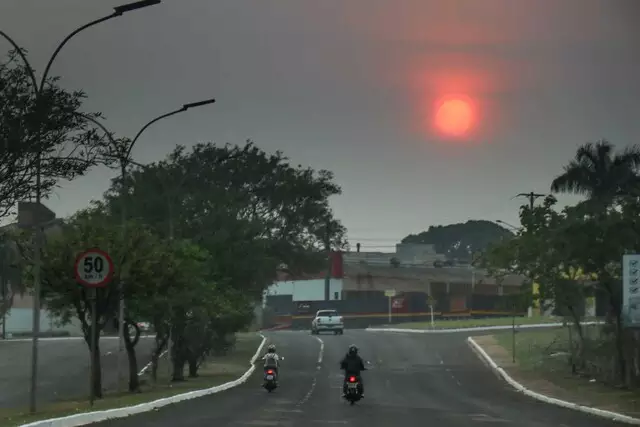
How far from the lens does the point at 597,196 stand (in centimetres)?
5428

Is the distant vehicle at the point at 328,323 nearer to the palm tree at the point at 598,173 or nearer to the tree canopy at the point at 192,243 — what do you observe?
the tree canopy at the point at 192,243

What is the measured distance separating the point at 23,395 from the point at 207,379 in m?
8.69

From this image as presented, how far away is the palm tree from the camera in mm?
54188

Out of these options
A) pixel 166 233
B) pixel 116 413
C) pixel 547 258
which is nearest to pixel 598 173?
pixel 547 258

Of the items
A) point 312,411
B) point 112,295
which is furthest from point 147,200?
point 312,411

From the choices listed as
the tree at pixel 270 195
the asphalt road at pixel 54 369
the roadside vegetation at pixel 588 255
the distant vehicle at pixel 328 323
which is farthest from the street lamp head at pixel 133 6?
the distant vehicle at pixel 328 323

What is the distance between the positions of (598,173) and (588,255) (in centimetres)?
1299

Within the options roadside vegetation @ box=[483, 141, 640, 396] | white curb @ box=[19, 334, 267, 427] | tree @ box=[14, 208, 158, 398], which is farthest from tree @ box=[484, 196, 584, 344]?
tree @ box=[14, 208, 158, 398]

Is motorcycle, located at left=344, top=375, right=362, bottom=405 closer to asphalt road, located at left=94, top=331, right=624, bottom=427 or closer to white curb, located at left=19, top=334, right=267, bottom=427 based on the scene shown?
asphalt road, located at left=94, top=331, right=624, bottom=427

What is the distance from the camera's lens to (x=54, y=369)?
55469 millimetres

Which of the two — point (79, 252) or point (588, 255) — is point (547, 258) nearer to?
point (588, 255)

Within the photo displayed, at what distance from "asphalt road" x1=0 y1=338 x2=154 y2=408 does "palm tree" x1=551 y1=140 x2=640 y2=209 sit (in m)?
25.3

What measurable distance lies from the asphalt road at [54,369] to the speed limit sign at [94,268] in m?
14.5

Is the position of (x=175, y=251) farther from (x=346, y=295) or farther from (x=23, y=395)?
(x=346, y=295)
